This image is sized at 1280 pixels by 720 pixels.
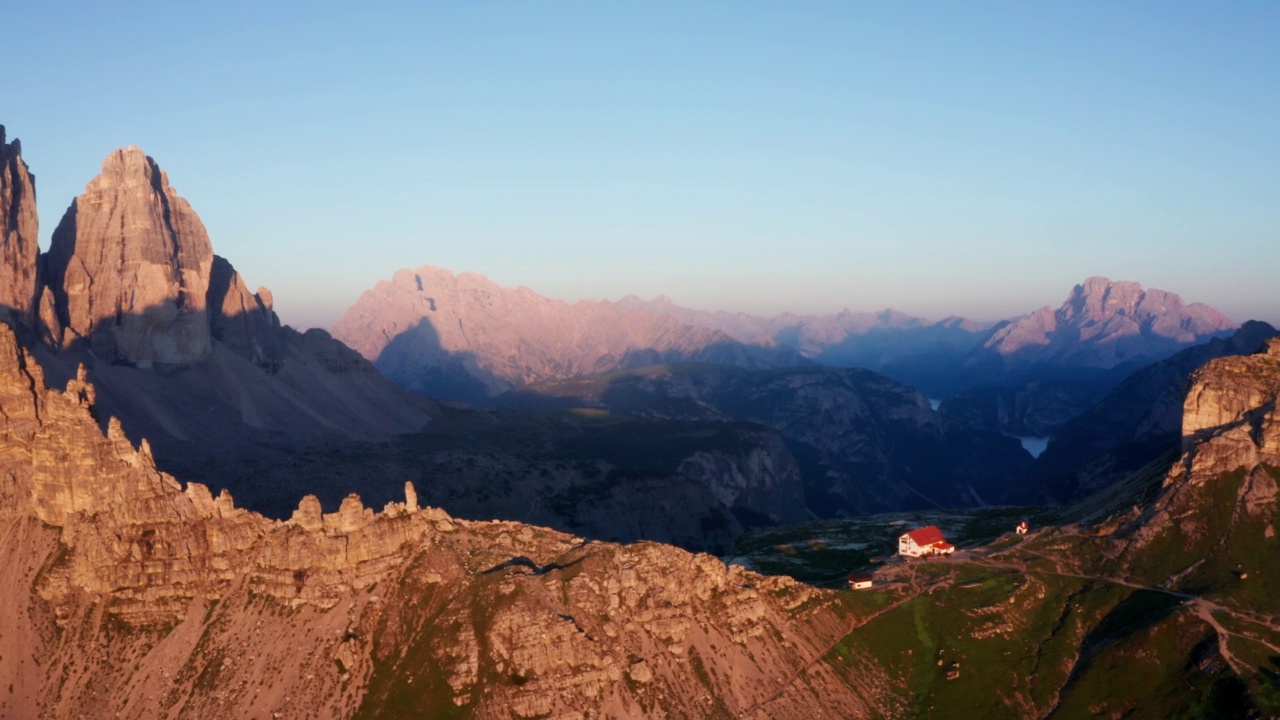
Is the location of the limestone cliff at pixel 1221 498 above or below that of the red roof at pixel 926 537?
above

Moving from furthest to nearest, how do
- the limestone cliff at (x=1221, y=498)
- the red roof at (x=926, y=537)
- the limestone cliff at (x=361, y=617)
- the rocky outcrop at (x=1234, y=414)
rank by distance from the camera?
the red roof at (x=926, y=537) → the rocky outcrop at (x=1234, y=414) → the limestone cliff at (x=1221, y=498) → the limestone cliff at (x=361, y=617)

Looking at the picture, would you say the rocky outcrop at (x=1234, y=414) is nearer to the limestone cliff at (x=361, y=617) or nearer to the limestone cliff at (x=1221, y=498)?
the limestone cliff at (x=1221, y=498)

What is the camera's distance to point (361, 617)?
11194cm

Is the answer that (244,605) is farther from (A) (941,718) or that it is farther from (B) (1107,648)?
(B) (1107,648)

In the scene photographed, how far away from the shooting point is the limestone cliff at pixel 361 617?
105 m

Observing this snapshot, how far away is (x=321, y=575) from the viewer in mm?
115812

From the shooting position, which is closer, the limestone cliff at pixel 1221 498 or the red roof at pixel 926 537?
the limestone cliff at pixel 1221 498

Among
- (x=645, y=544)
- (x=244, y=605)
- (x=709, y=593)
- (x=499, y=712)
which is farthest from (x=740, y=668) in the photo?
(x=244, y=605)

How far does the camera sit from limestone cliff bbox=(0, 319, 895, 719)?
104750mm

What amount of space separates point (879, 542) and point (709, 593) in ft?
277

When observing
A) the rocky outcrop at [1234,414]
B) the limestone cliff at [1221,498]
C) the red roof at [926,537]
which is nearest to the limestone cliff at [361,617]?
the red roof at [926,537]

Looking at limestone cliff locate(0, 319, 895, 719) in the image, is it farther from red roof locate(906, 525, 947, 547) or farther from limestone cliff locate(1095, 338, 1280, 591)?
limestone cliff locate(1095, 338, 1280, 591)

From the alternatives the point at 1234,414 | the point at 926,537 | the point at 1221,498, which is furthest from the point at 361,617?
the point at 1234,414

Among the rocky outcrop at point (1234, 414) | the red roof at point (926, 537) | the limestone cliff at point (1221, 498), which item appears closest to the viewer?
the limestone cliff at point (1221, 498)
